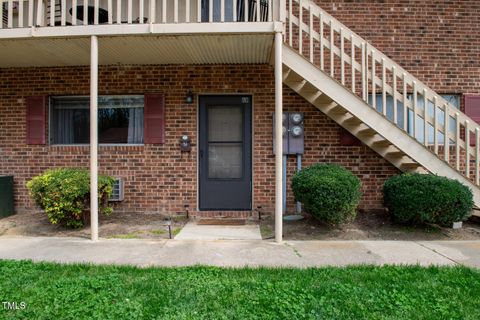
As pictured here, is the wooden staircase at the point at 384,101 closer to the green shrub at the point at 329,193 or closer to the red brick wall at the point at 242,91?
the green shrub at the point at 329,193

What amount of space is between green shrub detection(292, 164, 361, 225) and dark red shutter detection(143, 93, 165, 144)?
9.33 ft

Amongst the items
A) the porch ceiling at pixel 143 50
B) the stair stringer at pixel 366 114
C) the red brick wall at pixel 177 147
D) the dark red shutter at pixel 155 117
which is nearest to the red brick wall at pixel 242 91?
the red brick wall at pixel 177 147

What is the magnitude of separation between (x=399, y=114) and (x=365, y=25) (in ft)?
6.03

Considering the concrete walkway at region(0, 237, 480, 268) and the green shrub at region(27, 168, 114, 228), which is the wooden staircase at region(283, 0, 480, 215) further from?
the green shrub at region(27, 168, 114, 228)

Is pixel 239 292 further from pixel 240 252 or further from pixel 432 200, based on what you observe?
pixel 432 200

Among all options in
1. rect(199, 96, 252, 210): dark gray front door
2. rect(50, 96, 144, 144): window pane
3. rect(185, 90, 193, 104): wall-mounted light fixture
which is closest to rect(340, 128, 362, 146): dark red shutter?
rect(199, 96, 252, 210): dark gray front door

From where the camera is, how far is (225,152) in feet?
22.7

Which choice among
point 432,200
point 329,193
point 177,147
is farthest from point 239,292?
point 177,147

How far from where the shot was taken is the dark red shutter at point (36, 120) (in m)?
6.98

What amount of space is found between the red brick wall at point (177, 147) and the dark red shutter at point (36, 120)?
0.16 meters

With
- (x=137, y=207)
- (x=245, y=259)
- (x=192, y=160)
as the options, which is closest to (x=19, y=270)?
(x=245, y=259)

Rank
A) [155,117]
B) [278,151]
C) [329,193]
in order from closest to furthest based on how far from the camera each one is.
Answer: [278,151] < [329,193] < [155,117]

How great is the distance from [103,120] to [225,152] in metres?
2.47

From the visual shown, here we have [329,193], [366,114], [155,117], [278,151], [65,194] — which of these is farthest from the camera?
[155,117]
